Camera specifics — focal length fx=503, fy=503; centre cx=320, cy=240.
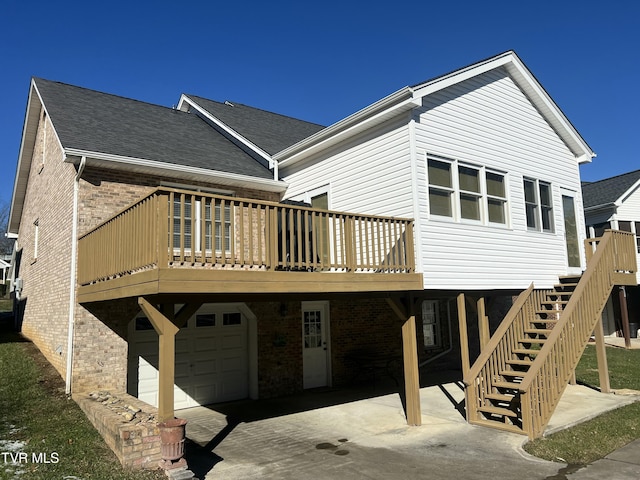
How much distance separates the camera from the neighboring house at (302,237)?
7895 mm

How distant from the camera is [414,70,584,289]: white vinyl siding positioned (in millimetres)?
9859

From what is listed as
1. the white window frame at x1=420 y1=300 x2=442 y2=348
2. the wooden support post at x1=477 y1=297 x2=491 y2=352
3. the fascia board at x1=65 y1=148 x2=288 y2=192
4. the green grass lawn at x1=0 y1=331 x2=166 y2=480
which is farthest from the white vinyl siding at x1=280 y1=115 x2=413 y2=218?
the white window frame at x1=420 y1=300 x2=442 y2=348

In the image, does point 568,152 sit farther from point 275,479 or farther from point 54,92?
point 54,92

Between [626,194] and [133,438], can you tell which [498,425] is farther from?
[626,194]

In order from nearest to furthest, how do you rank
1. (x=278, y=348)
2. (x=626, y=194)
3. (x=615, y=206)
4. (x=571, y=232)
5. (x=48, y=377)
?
(x=48, y=377) < (x=278, y=348) < (x=571, y=232) < (x=615, y=206) < (x=626, y=194)

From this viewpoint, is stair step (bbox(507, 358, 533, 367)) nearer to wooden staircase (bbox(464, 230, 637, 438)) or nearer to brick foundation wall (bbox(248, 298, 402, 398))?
wooden staircase (bbox(464, 230, 637, 438))

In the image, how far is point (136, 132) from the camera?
12.3m

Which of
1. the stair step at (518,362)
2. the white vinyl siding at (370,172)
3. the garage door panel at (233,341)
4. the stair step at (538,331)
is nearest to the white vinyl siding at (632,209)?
the stair step at (538,331)

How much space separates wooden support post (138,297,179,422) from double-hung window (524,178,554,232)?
8841mm

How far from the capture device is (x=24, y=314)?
15711 mm

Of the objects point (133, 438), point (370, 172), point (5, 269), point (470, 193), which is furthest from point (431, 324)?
point (5, 269)

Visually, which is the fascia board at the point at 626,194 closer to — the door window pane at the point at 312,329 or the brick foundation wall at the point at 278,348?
the door window pane at the point at 312,329

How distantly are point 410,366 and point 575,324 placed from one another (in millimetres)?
3441

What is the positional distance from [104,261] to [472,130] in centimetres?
789
